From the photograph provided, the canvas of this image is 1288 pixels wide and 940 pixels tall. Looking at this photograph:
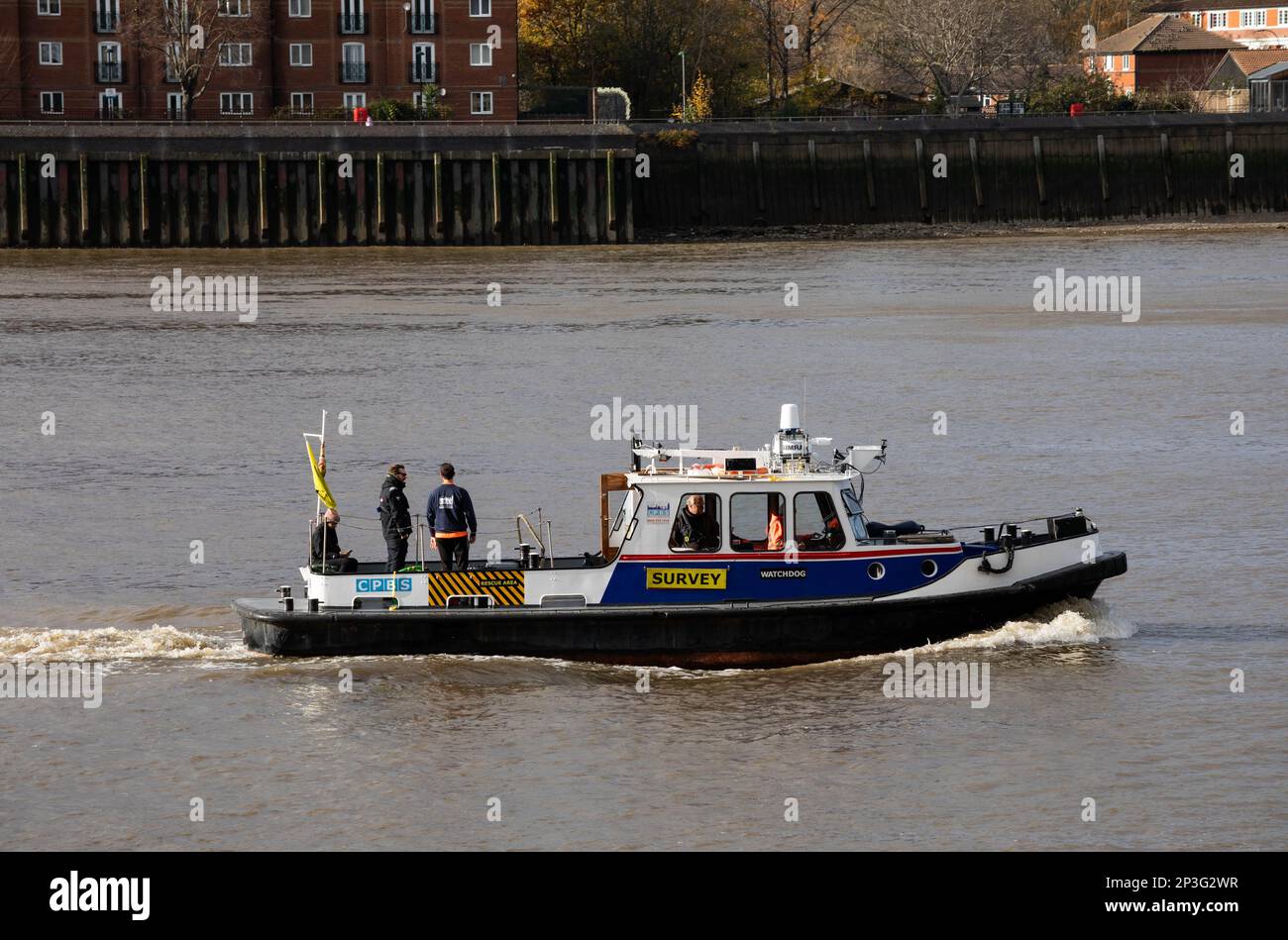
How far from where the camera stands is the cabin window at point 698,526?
18.7 m

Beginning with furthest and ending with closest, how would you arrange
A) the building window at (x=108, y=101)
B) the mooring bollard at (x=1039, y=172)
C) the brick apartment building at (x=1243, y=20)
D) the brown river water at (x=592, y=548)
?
the brick apartment building at (x=1243, y=20) → the building window at (x=108, y=101) → the mooring bollard at (x=1039, y=172) → the brown river water at (x=592, y=548)

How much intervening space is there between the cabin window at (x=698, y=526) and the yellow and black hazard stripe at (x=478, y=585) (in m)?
1.67

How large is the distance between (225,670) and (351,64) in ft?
222

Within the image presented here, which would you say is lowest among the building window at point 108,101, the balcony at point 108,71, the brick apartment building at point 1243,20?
the building window at point 108,101

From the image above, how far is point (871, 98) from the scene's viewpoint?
89500 millimetres

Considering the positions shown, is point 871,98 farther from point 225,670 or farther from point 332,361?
point 225,670

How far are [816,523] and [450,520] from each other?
368 cm

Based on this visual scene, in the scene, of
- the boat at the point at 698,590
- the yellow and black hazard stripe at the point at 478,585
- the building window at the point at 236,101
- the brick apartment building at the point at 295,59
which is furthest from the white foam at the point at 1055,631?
the building window at the point at 236,101

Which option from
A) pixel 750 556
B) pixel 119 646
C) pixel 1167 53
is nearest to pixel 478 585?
pixel 750 556

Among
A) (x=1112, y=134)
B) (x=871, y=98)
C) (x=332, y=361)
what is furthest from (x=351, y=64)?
(x=332, y=361)

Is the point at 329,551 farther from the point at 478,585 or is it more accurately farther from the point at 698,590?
the point at 698,590

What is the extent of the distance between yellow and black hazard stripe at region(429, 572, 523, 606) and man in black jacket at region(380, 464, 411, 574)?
0.48 metres

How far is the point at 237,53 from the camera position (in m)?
82.6

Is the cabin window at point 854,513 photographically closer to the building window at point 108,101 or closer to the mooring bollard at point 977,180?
the mooring bollard at point 977,180
